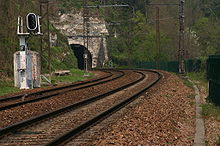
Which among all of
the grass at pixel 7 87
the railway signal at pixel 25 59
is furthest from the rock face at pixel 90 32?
the railway signal at pixel 25 59

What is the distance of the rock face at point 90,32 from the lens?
70.0 m

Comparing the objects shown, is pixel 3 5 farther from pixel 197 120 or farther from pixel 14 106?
pixel 197 120

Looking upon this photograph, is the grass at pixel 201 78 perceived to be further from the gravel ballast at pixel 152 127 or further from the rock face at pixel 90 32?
the rock face at pixel 90 32

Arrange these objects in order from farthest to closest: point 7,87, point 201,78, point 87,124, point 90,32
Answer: point 90,32 → point 201,78 → point 7,87 → point 87,124

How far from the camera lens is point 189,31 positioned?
67.9 meters

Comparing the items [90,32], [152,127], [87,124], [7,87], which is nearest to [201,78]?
[7,87]

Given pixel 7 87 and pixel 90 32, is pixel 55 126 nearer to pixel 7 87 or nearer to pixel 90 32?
pixel 7 87

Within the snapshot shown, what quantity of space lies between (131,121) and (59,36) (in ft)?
150

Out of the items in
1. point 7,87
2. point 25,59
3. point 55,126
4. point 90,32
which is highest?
point 90,32

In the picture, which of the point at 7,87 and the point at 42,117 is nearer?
the point at 42,117

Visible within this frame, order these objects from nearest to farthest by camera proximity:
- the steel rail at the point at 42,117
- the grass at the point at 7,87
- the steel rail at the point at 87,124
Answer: the steel rail at the point at 87,124 < the steel rail at the point at 42,117 < the grass at the point at 7,87

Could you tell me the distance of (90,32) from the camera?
72875mm

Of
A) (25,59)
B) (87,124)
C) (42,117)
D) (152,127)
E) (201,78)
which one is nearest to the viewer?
(152,127)

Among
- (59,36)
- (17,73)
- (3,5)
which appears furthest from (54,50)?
(17,73)
